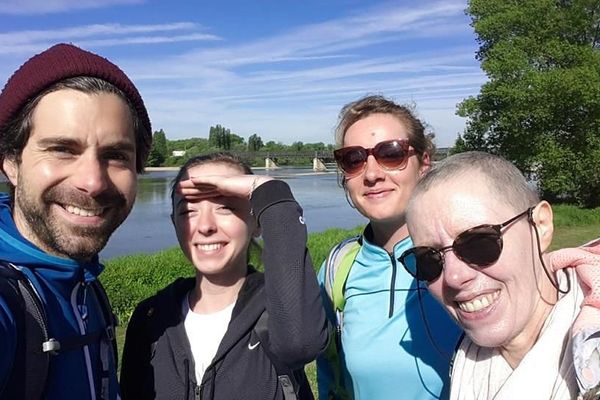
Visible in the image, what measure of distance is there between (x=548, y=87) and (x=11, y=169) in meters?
24.9

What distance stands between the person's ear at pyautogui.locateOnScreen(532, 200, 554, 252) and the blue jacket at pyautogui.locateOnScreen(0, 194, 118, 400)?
4.54 ft

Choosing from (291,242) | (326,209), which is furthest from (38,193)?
(326,209)

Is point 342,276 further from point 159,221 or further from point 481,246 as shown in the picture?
point 159,221

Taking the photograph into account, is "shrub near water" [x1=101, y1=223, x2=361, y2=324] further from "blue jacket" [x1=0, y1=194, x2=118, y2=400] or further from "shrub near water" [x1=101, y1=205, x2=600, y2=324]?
"blue jacket" [x1=0, y1=194, x2=118, y2=400]

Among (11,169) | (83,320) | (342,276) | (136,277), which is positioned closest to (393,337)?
(342,276)

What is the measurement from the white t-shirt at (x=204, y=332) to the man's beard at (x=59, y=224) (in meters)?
0.71

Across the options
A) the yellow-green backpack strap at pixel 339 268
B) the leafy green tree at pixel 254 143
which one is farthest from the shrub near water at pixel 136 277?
the leafy green tree at pixel 254 143

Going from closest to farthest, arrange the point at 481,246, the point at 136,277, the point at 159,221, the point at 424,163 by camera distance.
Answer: the point at 481,246
the point at 424,163
the point at 136,277
the point at 159,221

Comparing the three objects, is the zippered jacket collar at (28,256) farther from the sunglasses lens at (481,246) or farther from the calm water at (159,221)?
the calm water at (159,221)

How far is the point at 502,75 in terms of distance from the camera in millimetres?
25516

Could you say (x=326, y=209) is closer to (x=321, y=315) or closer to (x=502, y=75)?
(x=502, y=75)

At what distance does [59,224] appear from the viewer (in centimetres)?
171

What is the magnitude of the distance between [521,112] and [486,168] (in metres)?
25.3

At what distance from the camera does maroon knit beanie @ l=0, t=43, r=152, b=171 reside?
1.71m
